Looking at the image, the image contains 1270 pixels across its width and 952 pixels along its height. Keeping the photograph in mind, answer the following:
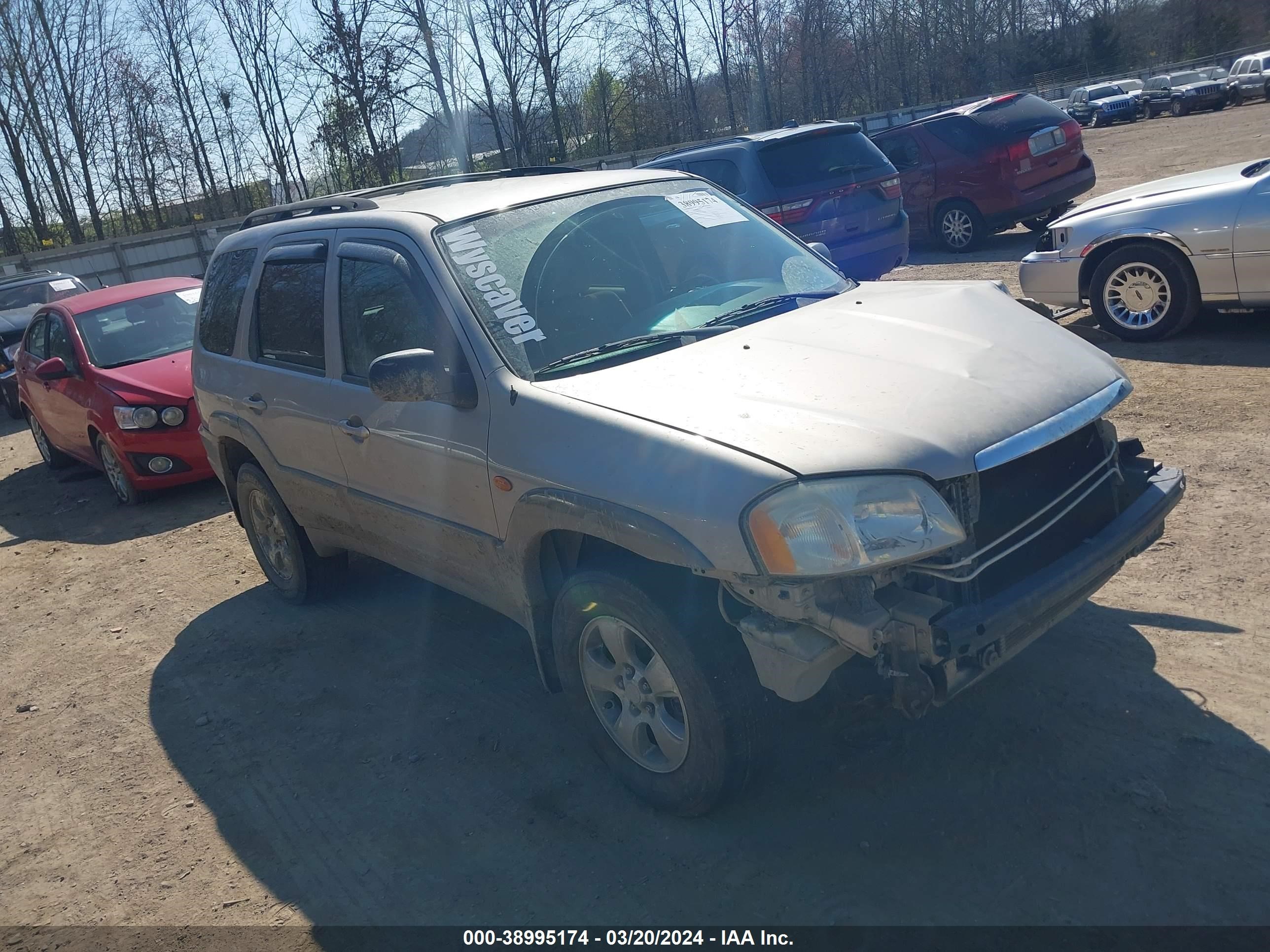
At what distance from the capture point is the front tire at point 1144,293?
7254 millimetres

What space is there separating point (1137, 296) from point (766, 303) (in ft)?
15.9

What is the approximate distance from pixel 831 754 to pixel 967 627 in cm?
99

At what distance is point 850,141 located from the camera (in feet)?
32.9

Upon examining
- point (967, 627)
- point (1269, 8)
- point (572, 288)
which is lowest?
point (967, 627)

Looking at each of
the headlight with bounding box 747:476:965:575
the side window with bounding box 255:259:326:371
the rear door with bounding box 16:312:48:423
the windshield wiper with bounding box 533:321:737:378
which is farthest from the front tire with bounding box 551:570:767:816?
the rear door with bounding box 16:312:48:423

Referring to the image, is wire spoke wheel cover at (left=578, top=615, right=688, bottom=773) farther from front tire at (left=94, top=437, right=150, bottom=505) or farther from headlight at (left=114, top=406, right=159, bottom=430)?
front tire at (left=94, top=437, right=150, bottom=505)

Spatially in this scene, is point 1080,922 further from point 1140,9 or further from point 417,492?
point 1140,9

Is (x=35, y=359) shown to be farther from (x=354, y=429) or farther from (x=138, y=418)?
(x=354, y=429)

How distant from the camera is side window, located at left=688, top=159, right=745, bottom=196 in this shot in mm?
10062

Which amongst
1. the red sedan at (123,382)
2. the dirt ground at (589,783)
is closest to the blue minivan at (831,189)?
the dirt ground at (589,783)

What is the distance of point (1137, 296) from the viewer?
24.9 feet

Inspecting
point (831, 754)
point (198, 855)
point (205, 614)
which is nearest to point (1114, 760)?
point (831, 754)

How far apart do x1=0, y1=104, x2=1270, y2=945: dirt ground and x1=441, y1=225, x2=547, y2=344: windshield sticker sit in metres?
1.56

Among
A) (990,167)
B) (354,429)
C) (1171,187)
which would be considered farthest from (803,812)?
(990,167)
